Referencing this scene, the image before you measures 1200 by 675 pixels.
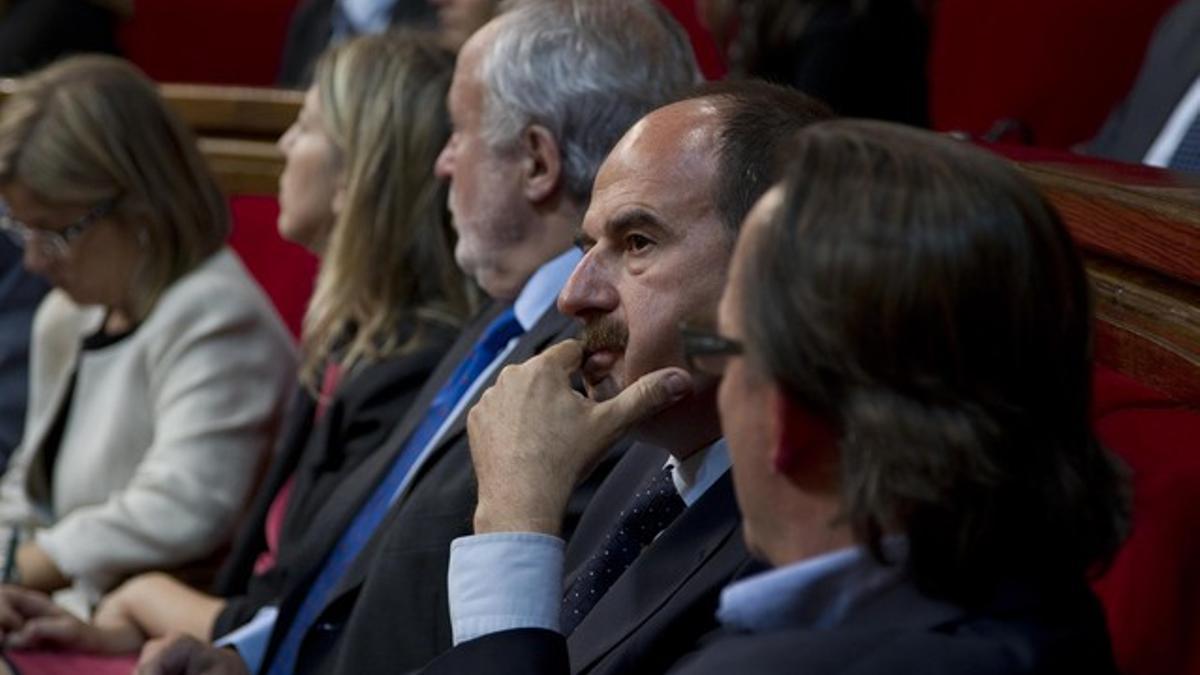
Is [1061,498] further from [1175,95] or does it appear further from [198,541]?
[198,541]

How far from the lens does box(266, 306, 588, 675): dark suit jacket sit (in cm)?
172

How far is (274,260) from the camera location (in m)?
3.10

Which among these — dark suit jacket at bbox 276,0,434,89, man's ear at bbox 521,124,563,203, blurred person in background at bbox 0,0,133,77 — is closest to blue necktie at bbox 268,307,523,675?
man's ear at bbox 521,124,563,203

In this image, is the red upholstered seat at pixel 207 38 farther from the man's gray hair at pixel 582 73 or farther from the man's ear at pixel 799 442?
the man's ear at pixel 799 442

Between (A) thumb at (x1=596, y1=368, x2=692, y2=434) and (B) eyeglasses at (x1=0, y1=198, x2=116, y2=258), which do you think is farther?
(B) eyeglasses at (x1=0, y1=198, x2=116, y2=258)

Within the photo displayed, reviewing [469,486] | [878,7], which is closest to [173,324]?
[469,486]

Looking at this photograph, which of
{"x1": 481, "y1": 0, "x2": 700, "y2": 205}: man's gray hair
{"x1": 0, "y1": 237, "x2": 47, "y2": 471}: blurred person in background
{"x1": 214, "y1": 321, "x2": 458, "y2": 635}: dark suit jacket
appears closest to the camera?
{"x1": 481, "y1": 0, "x2": 700, "y2": 205}: man's gray hair

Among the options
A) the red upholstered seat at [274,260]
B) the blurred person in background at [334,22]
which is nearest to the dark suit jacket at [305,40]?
the blurred person in background at [334,22]

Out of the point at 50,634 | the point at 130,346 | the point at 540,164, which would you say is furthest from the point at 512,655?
the point at 130,346

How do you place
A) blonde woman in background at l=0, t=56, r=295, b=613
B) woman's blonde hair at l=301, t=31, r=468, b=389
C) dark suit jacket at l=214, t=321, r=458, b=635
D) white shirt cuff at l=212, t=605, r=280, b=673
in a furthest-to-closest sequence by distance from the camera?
blonde woman in background at l=0, t=56, r=295, b=613
woman's blonde hair at l=301, t=31, r=468, b=389
dark suit jacket at l=214, t=321, r=458, b=635
white shirt cuff at l=212, t=605, r=280, b=673

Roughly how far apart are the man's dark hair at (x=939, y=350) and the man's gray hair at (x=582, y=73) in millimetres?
934

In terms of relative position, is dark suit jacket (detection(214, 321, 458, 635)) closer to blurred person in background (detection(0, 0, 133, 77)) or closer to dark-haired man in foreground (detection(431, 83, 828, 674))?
dark-haired man in foreground (detection(431, 83, 828, 674))

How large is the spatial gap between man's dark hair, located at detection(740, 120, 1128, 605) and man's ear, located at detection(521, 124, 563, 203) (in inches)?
37.9

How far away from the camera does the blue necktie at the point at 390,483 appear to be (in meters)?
1.95
